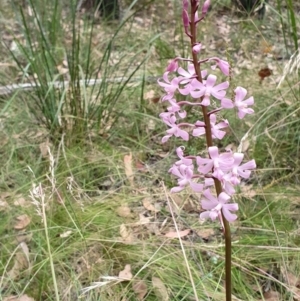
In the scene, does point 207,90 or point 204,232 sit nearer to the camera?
point 207,90

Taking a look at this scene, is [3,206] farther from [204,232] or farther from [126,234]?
[204,232]

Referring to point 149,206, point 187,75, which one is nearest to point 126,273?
point 149,206

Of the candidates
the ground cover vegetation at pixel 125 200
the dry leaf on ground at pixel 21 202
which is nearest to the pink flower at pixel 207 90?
the ground cover vegetation at pixel 125 200

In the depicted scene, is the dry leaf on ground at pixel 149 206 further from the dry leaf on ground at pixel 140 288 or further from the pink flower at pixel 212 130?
the pink flower at pixel 212 130

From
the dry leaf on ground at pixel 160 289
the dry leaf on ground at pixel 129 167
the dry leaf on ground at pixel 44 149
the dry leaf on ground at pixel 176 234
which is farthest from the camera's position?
the dry leaf on ground at pixel 44 149

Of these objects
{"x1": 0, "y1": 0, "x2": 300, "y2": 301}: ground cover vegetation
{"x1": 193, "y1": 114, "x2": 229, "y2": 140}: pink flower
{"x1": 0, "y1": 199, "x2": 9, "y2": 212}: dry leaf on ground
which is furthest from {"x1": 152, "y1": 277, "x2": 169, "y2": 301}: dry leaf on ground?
{"x1": 193, "y1": 114, "x2": 229, "y2": 140}: pink flower
